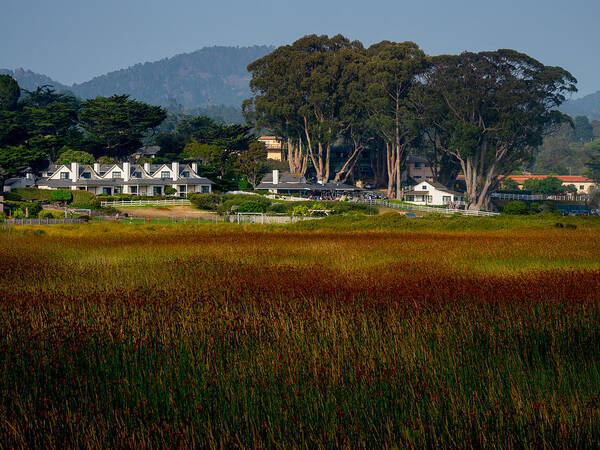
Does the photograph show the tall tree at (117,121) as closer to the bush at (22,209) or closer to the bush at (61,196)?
the bush at (61,196)

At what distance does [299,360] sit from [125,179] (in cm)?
8256

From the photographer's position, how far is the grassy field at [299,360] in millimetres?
6062

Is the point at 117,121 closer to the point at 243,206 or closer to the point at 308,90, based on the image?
the point at 308,90

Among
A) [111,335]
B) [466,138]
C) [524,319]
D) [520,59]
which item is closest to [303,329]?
[111,335]

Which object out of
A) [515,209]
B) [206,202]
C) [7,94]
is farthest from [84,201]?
[515,209]

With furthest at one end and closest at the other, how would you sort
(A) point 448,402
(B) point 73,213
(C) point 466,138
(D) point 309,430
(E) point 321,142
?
(E) point 321,142 → (C) point 466,138 → (B) point 73,213 → (A) point 448,402 → (D) point 309,430

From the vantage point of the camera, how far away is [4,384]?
284 inches

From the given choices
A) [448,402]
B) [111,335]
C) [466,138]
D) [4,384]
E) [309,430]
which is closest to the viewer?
[309,430]

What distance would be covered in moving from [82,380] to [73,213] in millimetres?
54667

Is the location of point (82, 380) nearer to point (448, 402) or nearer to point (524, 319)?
Result: point (448, 402)

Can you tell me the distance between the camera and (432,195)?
3903 inches

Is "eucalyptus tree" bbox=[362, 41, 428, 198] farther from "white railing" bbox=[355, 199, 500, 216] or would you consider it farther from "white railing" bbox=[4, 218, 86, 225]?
"white railing" bbox=[4, 218, 86, 225]

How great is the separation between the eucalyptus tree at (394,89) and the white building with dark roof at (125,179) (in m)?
27.7

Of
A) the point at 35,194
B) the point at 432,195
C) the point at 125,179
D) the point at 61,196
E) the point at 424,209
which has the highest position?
the point at 125,179
